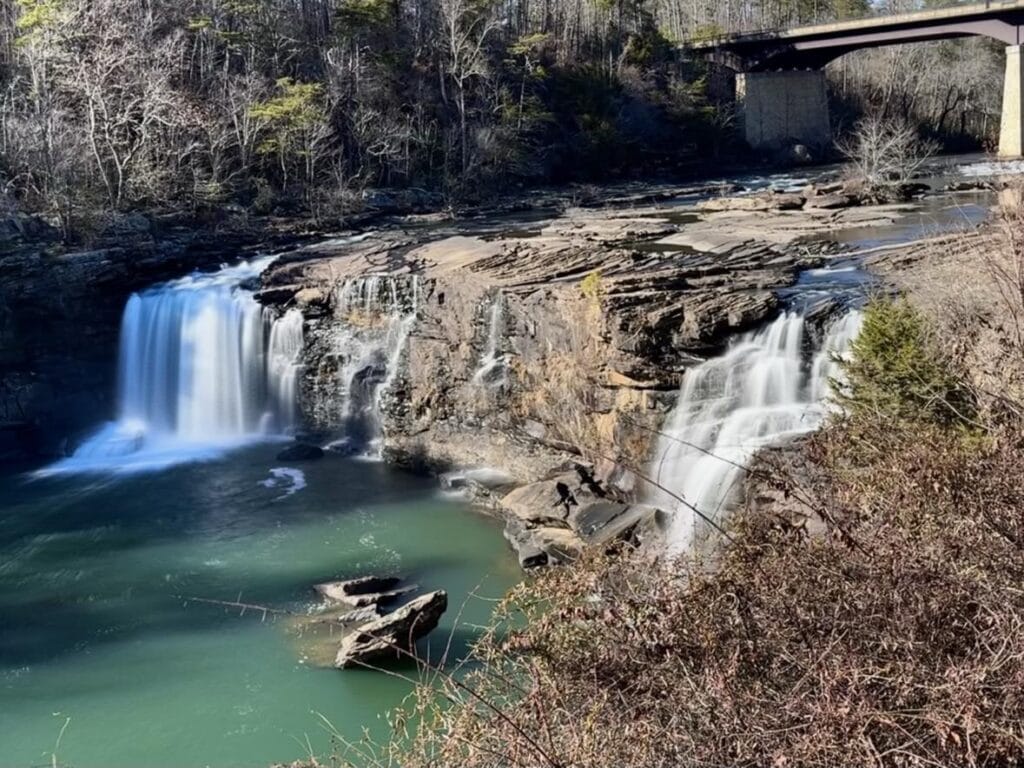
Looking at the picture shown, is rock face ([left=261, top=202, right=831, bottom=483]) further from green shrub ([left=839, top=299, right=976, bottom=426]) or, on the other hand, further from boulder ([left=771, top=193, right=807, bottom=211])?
green shrub ([left=839, top=299, right=976, bottom=426])

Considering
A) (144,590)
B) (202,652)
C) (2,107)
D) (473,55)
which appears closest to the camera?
(202,652)

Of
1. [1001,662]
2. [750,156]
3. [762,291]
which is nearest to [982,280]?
[762,291]

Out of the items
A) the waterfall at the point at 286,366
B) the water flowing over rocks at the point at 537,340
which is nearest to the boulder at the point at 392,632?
the water flowing over rocks at the point at 537,340

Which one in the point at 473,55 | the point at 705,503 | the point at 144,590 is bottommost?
the point at 144,590

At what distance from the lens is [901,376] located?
10.1 m

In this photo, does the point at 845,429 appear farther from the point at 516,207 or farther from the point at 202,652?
the point at 516,207

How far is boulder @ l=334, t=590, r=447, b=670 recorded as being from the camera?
39.3ft

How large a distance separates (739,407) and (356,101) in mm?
28927

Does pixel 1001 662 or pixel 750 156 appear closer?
pixel 1001 662

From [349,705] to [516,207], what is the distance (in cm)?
2732

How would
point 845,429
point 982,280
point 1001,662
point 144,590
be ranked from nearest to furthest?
point 1001,662 → point 845,429 → point 982,280 → point 144,590

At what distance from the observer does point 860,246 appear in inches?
858

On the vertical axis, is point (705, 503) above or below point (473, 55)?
below

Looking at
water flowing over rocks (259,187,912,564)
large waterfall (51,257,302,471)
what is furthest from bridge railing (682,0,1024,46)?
large waterfall (51,257,302,471)
